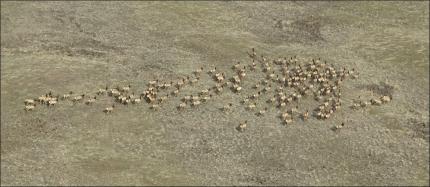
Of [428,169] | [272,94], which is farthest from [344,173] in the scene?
[272,94]

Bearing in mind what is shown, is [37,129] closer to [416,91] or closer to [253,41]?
[253,41]

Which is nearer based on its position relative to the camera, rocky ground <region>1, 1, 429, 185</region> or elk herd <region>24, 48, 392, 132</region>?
rocky ground <region>1, 1, 429, 185</region>

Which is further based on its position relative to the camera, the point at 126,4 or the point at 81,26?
the point at 126,4

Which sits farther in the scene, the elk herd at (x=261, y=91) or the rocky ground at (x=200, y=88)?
the elk herd at (x=261, y=91)
